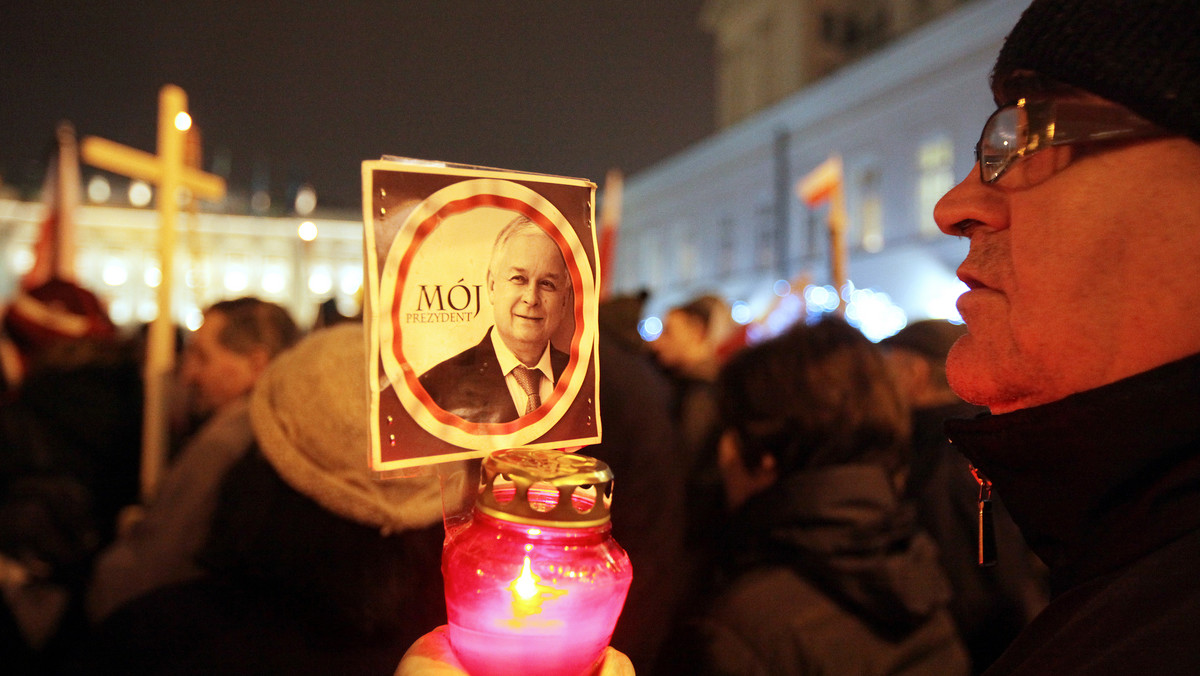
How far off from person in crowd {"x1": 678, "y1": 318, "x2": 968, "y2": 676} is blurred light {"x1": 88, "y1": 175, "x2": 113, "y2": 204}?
123ft

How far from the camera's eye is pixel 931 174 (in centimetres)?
2017

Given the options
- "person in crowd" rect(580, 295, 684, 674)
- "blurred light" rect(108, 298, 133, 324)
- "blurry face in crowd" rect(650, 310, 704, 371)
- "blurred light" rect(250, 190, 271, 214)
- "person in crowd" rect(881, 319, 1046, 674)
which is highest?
"blurred light" rect(250, 190, 271, 214)

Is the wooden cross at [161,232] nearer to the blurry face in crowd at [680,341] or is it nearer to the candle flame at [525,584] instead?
the blurry face in crowd at [680,341]

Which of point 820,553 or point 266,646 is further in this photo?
point 820,553

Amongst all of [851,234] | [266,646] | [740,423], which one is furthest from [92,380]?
[851,234]

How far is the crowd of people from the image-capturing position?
2.29ft

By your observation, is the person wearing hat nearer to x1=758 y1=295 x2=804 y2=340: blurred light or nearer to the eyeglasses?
the eyeglasses

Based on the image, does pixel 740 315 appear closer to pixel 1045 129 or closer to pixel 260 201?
pixel 260 201

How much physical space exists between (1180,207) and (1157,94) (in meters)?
0.10

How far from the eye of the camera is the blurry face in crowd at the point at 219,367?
2.64 metres

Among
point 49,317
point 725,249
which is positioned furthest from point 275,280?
point 49,317

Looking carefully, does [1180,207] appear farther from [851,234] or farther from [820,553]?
[851,234]

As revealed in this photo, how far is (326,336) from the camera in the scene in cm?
125

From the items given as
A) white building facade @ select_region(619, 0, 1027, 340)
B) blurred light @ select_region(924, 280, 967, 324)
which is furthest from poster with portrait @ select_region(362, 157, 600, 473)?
blurred light @ select_region(924, 280, 967, 324)
